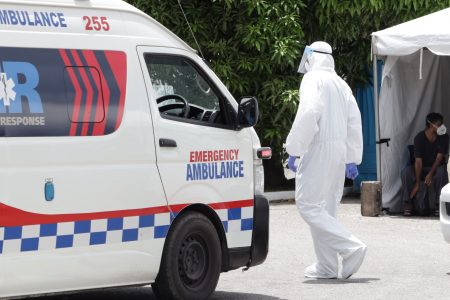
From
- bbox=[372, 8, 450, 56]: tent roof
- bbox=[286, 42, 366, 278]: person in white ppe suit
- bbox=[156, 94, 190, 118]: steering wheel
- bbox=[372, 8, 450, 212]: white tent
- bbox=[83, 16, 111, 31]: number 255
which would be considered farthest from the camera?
bbox=[372, 8, 450, 212]: white tent

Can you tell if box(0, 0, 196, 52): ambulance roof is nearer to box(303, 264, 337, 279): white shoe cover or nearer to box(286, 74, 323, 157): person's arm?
box(286, 74, 323, 157): person's arm

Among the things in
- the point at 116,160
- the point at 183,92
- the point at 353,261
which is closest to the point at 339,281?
the point at 353,261

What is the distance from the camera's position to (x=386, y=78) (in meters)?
17.5

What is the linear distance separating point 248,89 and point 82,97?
10.6 m

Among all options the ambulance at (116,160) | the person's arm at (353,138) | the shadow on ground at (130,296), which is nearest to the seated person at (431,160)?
the person's arm at (353,138)

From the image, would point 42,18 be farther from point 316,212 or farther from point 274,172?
point 274,172

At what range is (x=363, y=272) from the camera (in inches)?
458

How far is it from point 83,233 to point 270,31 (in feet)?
34.0

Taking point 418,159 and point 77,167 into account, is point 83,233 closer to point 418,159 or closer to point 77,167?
point 77,167

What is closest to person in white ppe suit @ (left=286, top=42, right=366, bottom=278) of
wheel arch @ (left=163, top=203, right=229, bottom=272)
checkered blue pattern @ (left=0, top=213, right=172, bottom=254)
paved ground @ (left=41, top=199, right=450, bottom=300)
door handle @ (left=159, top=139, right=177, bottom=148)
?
paved ground @ (left=41, top=199, right=450, bottom=300)

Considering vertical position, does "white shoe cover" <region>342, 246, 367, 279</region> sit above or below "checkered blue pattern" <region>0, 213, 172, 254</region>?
below

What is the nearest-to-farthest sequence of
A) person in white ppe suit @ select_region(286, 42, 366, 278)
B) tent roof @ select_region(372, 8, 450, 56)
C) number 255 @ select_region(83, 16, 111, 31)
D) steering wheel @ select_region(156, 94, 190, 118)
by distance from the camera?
number 255 @ select_region(83, 16, 111, 31)
steering wheel @ select_region(156, 94, 190, 118)
person in white ppe suit @ select_region(286, 42, 366, 278)
tent roof @ select_region(372, 8, 450, 56)

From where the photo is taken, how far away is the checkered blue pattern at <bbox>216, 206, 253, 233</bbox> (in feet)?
31.4

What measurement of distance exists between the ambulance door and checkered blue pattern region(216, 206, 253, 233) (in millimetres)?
69
